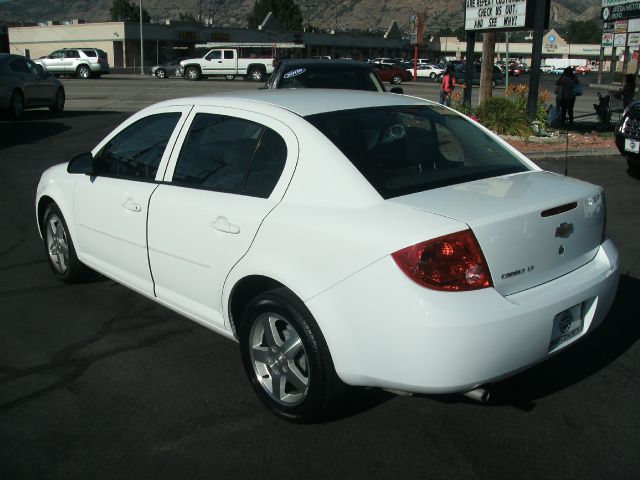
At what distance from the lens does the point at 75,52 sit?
4428cm

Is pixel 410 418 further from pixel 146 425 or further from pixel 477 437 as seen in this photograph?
pixel 146 425

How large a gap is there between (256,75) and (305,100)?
41.5 m

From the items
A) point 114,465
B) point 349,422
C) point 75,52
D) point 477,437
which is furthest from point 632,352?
point 75,52

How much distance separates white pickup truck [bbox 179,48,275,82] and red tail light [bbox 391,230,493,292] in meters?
42.7

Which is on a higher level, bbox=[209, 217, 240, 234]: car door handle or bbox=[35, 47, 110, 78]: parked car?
bbox=[35, 47, 110, 78]: parked car

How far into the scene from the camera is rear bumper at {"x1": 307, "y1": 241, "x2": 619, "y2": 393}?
2.93 m

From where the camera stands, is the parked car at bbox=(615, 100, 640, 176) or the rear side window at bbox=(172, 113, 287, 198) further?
the parked car at bbox=(615, 100, 640, 176)

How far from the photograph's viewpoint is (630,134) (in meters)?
10.5

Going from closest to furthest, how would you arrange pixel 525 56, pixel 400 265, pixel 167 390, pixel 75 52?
pixel 400 265 < pixel 167 390 < pixel 75 52 < pixel 525 56

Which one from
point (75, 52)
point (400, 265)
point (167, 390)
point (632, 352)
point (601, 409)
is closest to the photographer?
point (400, 265)

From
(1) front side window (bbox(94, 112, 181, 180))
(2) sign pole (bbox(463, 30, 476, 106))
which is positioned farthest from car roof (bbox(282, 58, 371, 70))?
(1) front side window (bbox(94, 112, 181, 180))

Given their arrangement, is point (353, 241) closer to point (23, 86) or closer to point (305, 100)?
point (305, 100)

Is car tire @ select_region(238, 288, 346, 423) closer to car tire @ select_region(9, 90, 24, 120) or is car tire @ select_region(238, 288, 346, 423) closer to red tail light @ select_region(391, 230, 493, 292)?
red tail light @ select_region(391, 230, 493, 292)

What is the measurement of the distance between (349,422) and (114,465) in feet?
3.84
